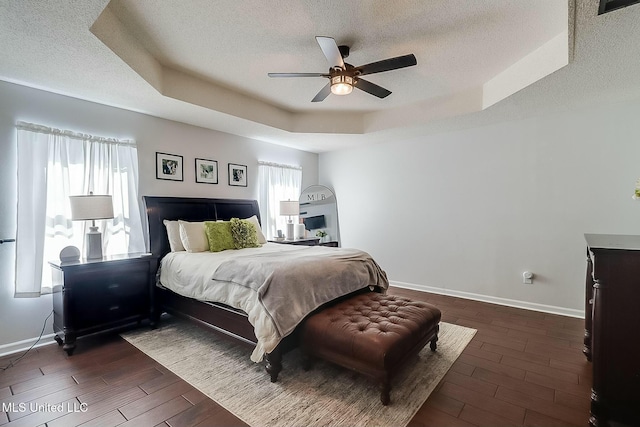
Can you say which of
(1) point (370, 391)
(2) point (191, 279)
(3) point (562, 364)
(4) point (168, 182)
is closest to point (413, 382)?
(1) point (370, 391)

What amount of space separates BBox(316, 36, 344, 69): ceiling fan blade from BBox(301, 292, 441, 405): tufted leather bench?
6.57 feet

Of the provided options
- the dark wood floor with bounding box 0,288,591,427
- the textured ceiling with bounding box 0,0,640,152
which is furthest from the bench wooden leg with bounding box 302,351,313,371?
the textured ceiling with bounding box 0,0,640,152

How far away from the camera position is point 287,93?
12.2ft

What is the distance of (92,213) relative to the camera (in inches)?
113

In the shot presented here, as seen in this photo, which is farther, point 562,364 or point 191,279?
point 191,279

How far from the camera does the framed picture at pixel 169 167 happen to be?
3799 mm

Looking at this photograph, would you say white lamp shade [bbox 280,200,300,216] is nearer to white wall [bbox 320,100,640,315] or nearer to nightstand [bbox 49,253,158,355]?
white wall [bbox 320,100,640,315]

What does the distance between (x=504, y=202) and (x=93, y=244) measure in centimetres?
491

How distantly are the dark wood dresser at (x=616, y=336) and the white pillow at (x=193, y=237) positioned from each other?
3.49m

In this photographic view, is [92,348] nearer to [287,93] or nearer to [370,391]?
[370,391]

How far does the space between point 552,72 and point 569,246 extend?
2167 mm

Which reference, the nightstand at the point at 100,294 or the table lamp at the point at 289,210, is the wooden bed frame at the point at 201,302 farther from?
the table lamp at the point at 289,210

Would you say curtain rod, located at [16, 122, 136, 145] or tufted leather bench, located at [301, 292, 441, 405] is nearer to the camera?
tufted leather bench, located at [301, 292, 441, 405]

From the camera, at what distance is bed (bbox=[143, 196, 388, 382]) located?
7.57 ft
